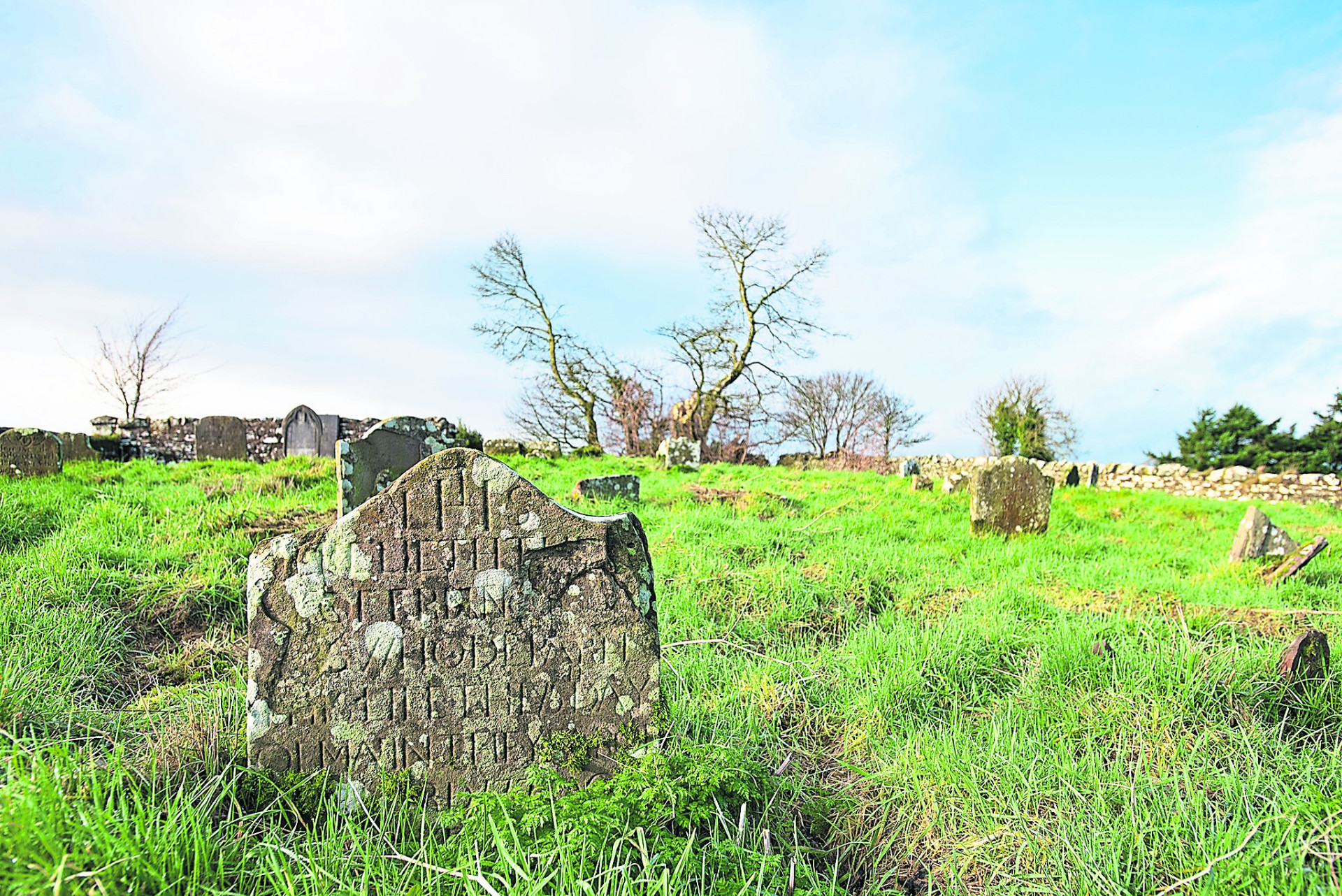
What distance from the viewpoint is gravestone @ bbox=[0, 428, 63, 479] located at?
9617 mm

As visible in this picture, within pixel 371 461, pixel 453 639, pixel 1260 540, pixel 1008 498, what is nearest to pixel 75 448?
pixel 371 461

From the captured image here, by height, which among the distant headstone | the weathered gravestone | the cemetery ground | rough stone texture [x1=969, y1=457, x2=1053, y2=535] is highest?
the weathered gravestone

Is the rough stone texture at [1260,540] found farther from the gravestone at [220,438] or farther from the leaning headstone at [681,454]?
the gravestone at [220,438]

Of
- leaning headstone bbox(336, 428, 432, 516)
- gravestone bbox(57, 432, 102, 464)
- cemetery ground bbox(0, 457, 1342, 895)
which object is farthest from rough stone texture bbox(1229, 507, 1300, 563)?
gravestone bbox(57, 432, 102, 464)

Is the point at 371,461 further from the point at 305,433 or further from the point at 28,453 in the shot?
the point at 305,433

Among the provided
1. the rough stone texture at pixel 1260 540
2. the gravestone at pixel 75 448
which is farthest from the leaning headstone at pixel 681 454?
the gravestone at pixel 75 448

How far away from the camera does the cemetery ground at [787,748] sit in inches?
85.4

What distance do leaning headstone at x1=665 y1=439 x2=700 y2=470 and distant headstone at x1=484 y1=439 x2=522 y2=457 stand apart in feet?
11.5

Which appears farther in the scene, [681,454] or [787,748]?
[681,454]

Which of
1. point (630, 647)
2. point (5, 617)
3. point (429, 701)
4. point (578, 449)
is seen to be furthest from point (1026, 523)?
point (578, 449)

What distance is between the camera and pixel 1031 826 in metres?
2.63

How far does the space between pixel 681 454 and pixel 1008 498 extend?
8785 millimetres

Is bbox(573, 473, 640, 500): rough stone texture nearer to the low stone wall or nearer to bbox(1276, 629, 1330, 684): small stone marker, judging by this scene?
bbox(1276, 629, 1330, 684): small stone marker

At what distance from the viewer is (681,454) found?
16.2 m
